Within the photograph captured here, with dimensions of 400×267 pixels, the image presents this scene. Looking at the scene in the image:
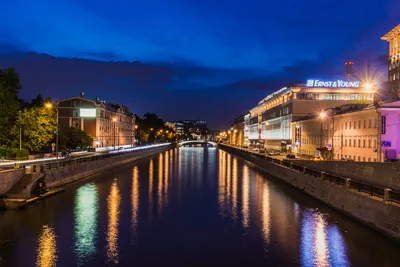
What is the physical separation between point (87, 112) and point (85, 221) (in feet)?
313

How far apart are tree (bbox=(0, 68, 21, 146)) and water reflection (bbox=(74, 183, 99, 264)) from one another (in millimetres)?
25204

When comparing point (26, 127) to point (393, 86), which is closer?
point (26, 127)

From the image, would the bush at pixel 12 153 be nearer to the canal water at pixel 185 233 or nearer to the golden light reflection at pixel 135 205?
the golden light reflection at pixel 135 205

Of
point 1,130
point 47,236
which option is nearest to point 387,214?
point 47,236

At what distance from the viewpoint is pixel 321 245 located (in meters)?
23.2

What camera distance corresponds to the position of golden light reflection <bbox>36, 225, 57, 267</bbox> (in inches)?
783

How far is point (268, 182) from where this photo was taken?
56.0 m

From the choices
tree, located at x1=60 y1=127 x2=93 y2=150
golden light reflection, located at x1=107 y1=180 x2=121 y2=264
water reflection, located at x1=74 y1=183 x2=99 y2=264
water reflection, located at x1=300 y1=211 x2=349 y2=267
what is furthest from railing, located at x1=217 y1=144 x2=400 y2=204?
tree, located at x1=60 y1=127 x2=93 y2=150

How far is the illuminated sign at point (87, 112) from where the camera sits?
120438 mm

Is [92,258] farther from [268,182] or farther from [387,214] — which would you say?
[268,182]

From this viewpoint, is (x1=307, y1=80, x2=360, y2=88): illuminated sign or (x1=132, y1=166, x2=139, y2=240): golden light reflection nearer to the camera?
(x1=132, y1=166, x2=139, y2=240): golden light reflection

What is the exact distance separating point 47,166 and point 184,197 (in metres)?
15.0

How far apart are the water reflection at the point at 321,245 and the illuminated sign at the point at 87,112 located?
99.1 m

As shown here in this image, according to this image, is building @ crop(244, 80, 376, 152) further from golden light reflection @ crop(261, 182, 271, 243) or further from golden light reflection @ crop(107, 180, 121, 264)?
golden light reflection @ crop(107, 180, 121, 264)
